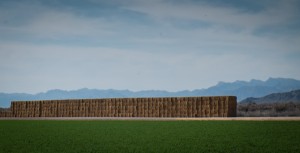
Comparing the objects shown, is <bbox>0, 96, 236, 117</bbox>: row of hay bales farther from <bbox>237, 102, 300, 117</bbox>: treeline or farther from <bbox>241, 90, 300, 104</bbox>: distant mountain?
<bbox>241, 90, 300, 104</bbox>: distant mountain

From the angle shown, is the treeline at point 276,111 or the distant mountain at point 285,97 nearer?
the treeline at point 276,111

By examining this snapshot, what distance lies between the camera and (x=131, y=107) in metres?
36.2

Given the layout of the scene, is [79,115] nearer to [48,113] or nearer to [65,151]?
[48,113]

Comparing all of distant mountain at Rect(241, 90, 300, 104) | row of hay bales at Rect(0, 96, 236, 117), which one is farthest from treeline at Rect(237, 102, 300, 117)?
distant mountain at Rect(241, 90, 300, 104)

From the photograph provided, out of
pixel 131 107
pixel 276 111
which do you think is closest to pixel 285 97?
pixel 276 111

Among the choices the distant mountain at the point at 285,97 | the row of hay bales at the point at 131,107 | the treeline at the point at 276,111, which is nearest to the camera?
the row of hay bales at the point at 131,107

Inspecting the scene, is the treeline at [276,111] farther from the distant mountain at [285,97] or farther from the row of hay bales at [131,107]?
the distant mountain at [285,97]

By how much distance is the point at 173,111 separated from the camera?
33312 mm

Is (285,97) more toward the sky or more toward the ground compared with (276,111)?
more toward the sky

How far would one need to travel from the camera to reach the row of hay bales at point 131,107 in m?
30.9

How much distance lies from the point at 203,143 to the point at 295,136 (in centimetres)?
293

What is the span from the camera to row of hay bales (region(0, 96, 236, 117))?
101ft

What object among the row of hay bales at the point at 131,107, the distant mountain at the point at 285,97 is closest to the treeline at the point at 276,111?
the row of hay bales at the point at 131,107

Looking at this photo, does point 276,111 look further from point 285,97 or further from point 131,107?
point 285,97
